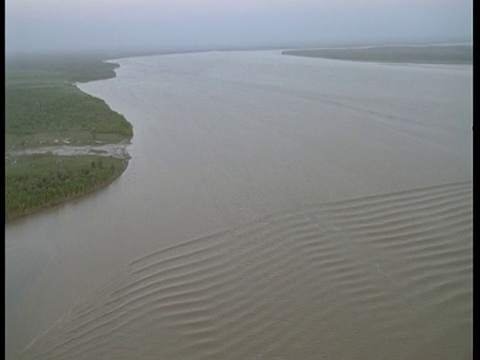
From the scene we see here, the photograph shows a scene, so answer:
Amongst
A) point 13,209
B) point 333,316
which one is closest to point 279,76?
point 333,316

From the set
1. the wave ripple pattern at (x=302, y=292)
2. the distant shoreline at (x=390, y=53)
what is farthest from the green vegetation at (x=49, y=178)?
the distant shoreline at (x=390, y=53)

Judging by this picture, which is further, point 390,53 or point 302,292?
point 390,53

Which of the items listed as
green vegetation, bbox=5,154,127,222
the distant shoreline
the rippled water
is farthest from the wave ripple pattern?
the distant shoreline

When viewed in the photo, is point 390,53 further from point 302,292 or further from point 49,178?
point 49,178

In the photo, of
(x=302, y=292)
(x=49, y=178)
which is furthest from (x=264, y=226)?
(x=49, y=178)

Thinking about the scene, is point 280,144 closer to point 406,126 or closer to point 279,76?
point 279,76

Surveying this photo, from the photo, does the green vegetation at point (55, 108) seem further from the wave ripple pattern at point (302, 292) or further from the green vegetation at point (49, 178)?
the wave ripple pattern at point (302, 292)
